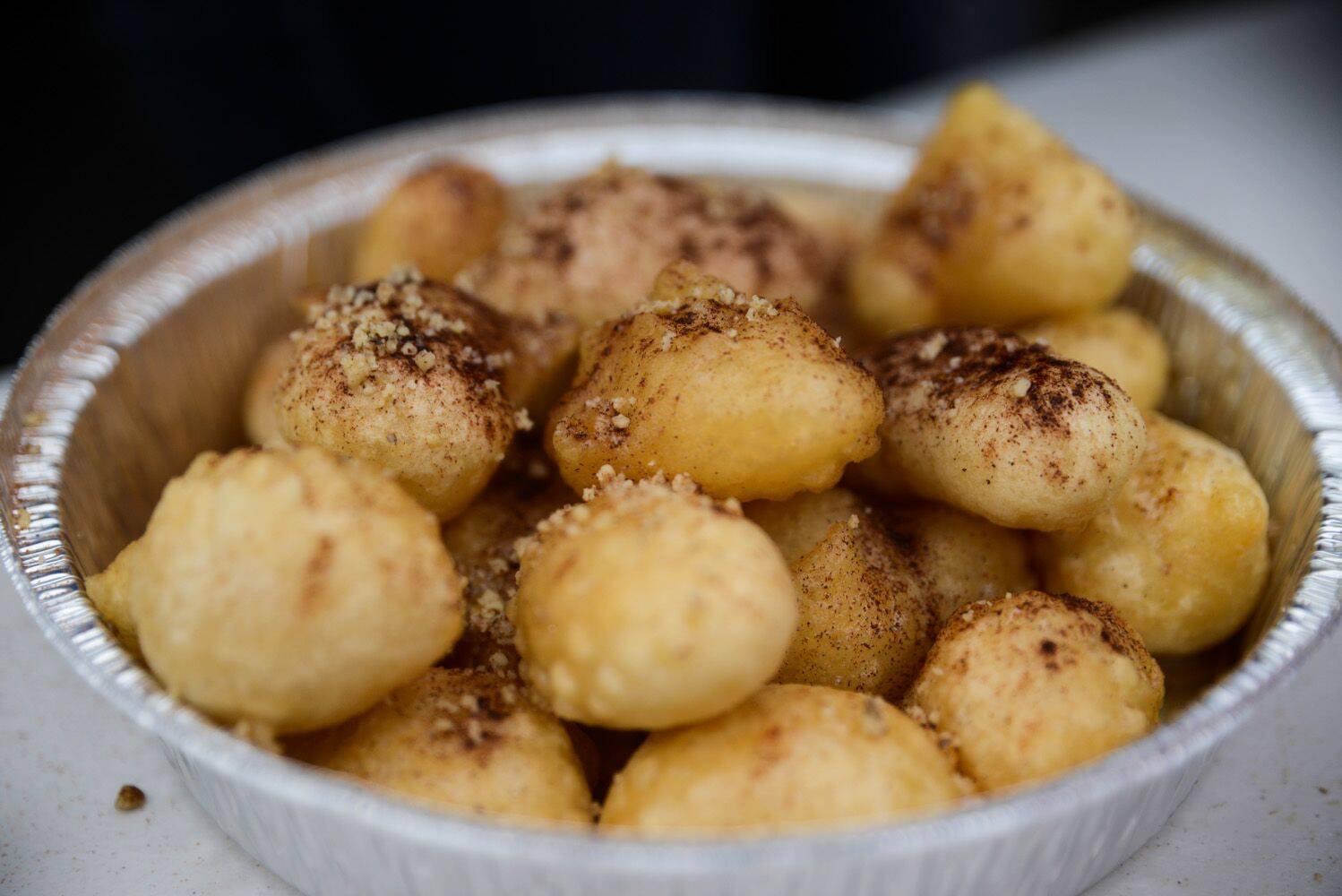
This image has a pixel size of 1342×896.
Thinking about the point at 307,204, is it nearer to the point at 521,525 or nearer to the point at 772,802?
the point at 521,525

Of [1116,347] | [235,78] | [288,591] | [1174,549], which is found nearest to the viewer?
[288,591]

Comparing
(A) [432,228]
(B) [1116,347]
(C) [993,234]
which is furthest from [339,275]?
(B) [1116,347]

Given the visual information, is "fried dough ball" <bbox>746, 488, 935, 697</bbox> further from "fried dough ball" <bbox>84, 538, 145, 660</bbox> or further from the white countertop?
"fried dough ball" <bbox>84, 538, 145, 660</bbox>

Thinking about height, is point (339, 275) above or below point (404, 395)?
below

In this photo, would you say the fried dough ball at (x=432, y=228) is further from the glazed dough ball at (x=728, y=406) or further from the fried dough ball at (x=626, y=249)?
the glazed dough ball at (x=728, y=406)

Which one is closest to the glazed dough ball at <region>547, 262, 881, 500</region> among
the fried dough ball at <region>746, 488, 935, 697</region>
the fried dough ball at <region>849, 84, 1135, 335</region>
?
the fried dough ball at <region>746, 488, 935, 697</region>

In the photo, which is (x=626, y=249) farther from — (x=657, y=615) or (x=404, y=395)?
(x=657, y=615)

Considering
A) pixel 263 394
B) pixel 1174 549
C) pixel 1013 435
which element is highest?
pixel 1013 435
